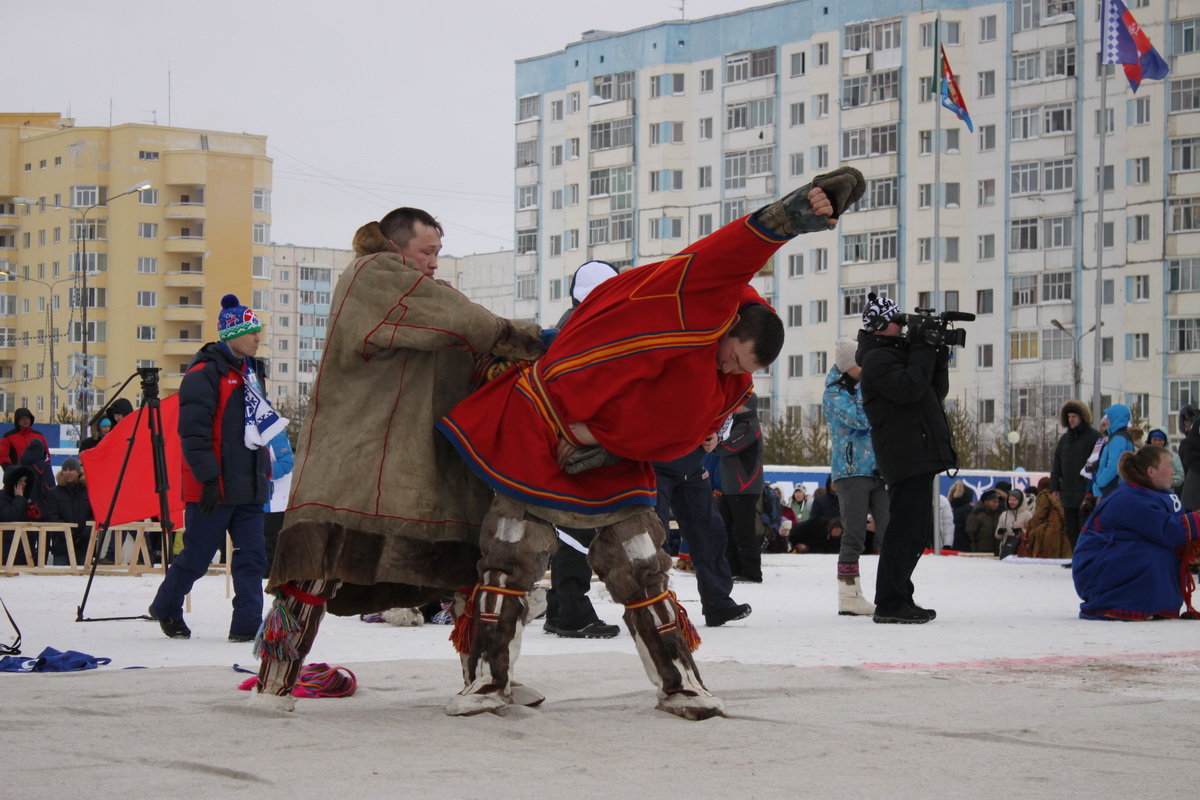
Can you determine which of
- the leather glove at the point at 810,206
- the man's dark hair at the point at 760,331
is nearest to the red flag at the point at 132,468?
the man's dark hair at the point at 760,331

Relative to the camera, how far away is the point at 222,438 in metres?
7.82

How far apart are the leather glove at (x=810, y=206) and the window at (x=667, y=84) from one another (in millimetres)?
60404

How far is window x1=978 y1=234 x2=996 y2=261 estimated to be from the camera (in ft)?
182

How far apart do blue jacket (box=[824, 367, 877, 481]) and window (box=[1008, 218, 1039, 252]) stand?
4613cm

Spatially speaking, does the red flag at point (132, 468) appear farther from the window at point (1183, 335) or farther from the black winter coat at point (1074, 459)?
the window at point (1183, 335)

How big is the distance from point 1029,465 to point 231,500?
45.6m

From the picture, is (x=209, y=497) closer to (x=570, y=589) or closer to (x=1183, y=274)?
(x=570, y=589)

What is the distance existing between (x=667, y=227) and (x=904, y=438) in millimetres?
55645

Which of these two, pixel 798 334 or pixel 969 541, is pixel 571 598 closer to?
pixel 969 541

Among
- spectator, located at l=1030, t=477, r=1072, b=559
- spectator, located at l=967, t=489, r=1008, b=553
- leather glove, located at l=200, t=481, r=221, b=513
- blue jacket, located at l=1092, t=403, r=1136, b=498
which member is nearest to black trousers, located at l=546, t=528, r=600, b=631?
leather glove, located at l=200, t=481, r=221, b=513

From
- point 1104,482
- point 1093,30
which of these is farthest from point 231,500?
point 1093,30

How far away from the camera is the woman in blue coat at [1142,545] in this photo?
857cm

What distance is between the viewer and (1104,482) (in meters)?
12.4

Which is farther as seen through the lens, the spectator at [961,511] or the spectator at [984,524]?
the spectator at [961,511]
